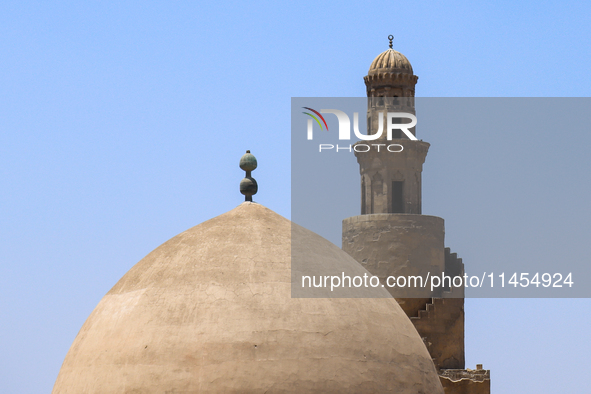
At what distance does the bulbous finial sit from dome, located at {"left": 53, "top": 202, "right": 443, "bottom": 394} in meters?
0.69

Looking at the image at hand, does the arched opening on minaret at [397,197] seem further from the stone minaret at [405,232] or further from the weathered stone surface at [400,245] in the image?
the weathered stone surface at [400,245]

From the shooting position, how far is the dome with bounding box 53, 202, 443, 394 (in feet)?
30.6

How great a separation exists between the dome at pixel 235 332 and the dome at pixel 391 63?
13.9m

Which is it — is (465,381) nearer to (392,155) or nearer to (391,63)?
(392,155)

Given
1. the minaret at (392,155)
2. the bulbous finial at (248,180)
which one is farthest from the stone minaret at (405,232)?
the bulbous finial at (248,180)

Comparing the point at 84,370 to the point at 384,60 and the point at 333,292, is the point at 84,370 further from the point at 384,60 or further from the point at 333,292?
the point at 384,60

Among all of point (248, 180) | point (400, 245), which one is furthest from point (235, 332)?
point (400, 245)

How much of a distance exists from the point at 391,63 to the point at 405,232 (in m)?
4.08

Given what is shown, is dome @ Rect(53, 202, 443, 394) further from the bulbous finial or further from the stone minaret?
the stone minaret

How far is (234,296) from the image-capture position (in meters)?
9.70

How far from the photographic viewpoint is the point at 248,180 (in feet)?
37.2

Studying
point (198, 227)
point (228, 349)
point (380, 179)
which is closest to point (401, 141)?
point (380, 179)

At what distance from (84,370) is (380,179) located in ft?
48.4

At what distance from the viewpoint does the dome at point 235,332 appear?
9.33 m
